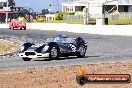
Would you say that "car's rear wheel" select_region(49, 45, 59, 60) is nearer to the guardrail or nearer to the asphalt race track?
the asphalt race track

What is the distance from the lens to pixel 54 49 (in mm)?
18594

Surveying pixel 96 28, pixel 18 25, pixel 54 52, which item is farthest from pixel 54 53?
pixel 18 25

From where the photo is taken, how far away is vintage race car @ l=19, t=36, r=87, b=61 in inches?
725

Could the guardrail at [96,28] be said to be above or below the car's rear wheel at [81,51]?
above

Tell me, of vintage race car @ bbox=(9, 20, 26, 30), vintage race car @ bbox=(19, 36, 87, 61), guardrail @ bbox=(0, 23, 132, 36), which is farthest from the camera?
vintage race car @ bbox=(9, 20, 26, 30)

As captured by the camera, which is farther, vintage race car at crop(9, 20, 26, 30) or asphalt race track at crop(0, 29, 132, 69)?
vintage race car at crop(9, 20, 26, 30)

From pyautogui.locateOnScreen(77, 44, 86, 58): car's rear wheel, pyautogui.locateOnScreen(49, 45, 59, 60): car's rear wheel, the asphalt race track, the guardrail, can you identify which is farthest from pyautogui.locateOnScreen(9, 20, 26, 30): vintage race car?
pyautogui.locateOnScreen(49, 45, 59, 60): car's rear wheel

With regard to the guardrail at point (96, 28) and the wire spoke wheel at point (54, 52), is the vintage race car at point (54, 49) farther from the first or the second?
the guardrail at point (96, 28)

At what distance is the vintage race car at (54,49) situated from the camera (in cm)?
1841

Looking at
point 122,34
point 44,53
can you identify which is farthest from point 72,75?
point 122,34

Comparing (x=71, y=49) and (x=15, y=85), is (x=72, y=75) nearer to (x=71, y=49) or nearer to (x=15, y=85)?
(x=15, y=85)

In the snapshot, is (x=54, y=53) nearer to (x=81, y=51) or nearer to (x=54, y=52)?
(x=54, y=52)

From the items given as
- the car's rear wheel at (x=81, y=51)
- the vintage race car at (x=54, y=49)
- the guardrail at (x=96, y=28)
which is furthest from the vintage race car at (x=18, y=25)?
the vintage race car at (x=54, y=49)

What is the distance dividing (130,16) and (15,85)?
56.8 meters
